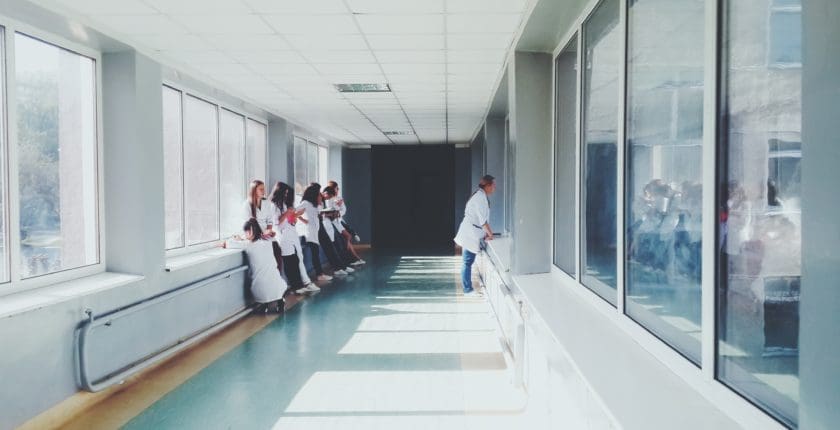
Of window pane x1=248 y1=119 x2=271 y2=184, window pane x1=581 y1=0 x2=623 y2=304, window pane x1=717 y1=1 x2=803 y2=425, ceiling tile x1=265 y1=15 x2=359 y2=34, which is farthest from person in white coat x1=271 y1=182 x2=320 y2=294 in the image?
window pane x1=717 y1=1 x2=803 y2=425

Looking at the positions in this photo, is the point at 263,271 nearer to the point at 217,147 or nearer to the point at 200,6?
the point at 217,147

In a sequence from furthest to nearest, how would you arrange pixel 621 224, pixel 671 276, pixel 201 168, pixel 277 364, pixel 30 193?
pixel 201 168 < pixel 277 364 < pixel 30 193 < pixel 621 224 < pixel 671 276

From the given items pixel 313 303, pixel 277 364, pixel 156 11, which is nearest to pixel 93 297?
pixel 277 364

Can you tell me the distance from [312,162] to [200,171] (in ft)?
20.7

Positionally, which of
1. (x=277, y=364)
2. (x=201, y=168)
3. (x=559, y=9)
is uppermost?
(x=559, y=9)

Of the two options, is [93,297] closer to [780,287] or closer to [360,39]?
[360,39]

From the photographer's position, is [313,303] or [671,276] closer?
[671,276]

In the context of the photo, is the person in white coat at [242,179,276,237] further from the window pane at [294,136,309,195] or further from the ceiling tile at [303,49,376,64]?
the window pane at [294,136,309,195]

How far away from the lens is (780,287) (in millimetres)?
1499

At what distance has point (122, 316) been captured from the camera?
462 centimetres

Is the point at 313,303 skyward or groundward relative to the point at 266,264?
groundward

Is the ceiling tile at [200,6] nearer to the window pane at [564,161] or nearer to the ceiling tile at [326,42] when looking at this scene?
the ceiling tile at [326,42]

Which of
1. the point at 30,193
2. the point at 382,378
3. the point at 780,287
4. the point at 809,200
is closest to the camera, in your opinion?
the point at 809,200

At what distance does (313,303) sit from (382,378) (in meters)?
3.36
